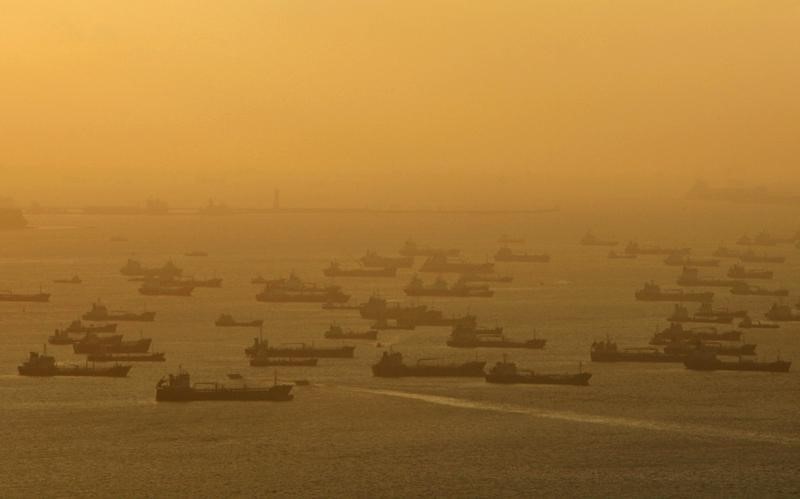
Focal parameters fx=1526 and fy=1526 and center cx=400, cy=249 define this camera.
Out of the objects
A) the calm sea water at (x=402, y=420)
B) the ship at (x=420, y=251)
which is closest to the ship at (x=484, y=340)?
the calm sea water at (x=402, y=420)

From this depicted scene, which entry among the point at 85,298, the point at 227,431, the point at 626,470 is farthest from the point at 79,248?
the point at 626,470

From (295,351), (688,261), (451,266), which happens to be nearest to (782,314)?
(295,351)

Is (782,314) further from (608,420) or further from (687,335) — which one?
(608,420)

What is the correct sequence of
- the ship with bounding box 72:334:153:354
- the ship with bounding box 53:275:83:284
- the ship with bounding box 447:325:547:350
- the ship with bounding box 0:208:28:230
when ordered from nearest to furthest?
the ship with bounding box 72:334:153:354, the ship with bounding box 447:325:547:350, the ship with bounding box 53:275:83:284, the ship with bounding box 0:208:28:230

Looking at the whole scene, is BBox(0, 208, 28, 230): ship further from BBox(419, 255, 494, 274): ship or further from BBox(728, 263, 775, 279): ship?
BBox(728, 263, 775, 279): ship

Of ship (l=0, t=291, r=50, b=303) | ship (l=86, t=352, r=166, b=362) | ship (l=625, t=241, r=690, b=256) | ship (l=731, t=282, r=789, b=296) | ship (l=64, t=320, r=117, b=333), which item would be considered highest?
ship (l=625, t=241, r=690, b=256)

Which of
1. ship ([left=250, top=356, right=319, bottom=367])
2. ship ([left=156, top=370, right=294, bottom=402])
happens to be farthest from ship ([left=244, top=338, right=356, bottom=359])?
ship ([left=156, top=370, right=294, bottom=402])
